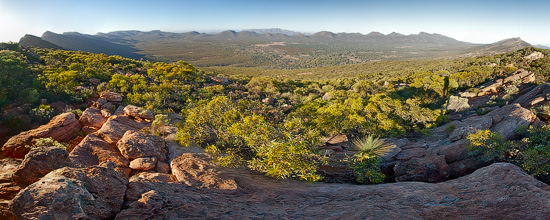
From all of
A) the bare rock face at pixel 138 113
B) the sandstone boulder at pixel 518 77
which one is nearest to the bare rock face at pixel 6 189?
the bare rock face at pixel 138 113

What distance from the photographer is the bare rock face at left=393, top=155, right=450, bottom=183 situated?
1335 cm

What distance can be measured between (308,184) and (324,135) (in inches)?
409

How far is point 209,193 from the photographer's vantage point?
9.54 meters

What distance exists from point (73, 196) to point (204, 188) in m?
4.46

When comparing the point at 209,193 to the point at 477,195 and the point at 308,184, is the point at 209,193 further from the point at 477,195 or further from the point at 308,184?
the point at 477,195

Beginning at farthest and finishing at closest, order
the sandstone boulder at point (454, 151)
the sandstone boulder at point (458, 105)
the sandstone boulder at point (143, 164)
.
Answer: the sandstone boulder at point (458, 105) < the sandstone boulder at point (454, 151) < the sandstone boulder at point (143, 164)

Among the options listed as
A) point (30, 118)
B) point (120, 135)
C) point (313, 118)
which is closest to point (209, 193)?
point (120, 135)

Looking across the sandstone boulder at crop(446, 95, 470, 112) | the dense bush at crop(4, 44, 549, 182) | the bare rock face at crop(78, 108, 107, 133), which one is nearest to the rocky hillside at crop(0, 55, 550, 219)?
the bare rock face at crop(78, 108, 107, 133)

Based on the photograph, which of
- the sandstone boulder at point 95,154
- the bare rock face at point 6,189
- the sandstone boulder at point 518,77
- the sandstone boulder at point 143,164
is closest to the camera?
the bare rock face at point 6,189

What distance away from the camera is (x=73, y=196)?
6297 mm

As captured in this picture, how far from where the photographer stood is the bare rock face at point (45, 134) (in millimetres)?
12672

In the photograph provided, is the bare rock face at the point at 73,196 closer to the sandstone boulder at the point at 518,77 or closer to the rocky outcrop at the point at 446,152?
the rocky outcrop at the point at 446,152

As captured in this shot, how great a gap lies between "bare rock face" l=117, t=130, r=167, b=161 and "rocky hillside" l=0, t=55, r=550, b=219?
0.05 m

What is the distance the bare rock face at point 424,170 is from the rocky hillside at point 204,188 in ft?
0.17
